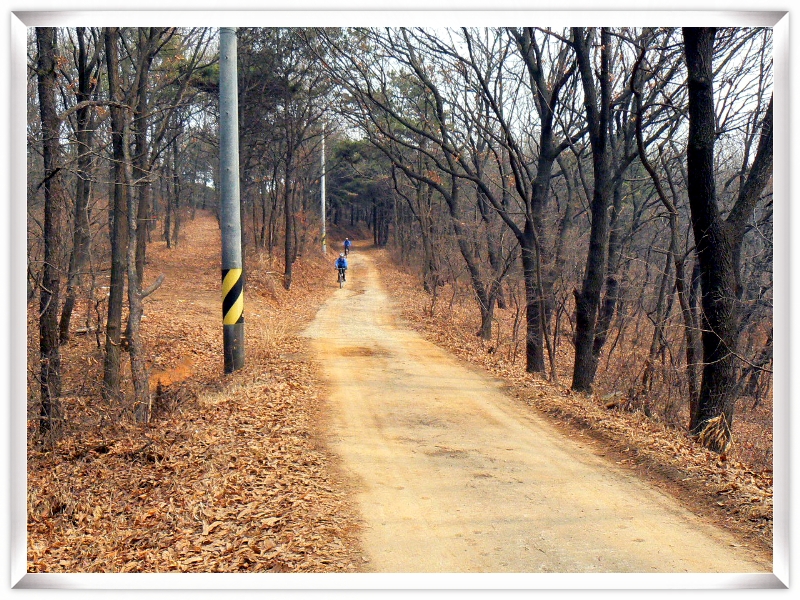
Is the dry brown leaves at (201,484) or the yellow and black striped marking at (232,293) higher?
the yellow and black striped marking at (232,293)

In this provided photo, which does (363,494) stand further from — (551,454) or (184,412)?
(184,412)

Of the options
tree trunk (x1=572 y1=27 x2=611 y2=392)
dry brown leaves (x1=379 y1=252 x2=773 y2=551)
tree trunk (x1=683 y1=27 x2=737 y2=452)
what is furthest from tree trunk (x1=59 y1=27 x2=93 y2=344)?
tree trunk (x1=683 y1=27 x2=737 y2=452)

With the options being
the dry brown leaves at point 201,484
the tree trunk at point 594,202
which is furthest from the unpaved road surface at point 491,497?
the tree trunk at point 594,202

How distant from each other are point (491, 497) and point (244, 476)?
2.37 metres

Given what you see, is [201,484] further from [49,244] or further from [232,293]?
[232,293]

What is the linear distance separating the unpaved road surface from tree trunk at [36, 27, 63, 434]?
3.94m

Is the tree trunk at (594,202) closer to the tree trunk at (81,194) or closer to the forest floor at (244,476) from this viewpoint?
the forest floor at (244,476)

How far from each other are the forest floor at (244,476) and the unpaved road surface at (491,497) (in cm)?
22

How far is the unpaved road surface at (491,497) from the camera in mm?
4513

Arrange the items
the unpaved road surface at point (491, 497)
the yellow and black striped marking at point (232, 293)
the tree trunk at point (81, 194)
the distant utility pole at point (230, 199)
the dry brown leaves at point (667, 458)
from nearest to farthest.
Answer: the unpaved road surface at point (491, 497), the dry brown leaves at point (667, 458), the distant utility pole at point (230, 199), the yellow and black striped marking at point (232, 293), the tree trunk at point (81, 194)

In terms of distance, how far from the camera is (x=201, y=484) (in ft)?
20.9

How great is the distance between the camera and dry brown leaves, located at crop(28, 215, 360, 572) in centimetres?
498

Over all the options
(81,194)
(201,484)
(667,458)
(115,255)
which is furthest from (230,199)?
(667,458)
